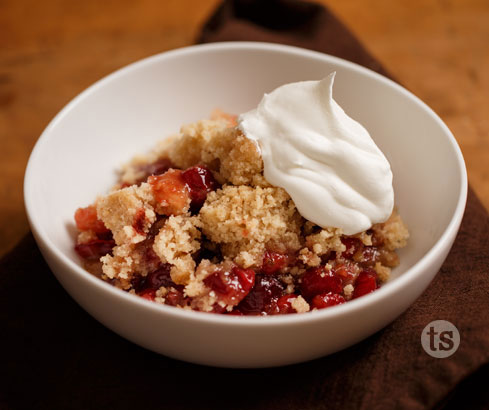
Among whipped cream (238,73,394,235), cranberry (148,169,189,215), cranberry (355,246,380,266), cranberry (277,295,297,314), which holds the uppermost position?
whipped cream (238,73,394,235)

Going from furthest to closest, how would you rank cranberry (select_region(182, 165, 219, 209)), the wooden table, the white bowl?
the wooden table
cranberry (select_region(182, 165, 219, 209))
the white bowl

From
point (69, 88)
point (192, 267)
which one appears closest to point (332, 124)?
point (192, 267)

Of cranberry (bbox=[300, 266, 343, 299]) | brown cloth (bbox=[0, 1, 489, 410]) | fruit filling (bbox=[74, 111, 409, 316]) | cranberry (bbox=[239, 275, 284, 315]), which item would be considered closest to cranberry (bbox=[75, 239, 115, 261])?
fruit filling (bbox=[74, 111, 409, 316])

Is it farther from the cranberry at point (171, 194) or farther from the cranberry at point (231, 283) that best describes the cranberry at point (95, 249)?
the cranberry at point (231, 283)

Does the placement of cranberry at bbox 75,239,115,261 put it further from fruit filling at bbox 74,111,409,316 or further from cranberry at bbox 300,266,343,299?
cranberry at bbox 300,266,343,299

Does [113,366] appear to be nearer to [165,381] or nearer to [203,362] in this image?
[165,381]
